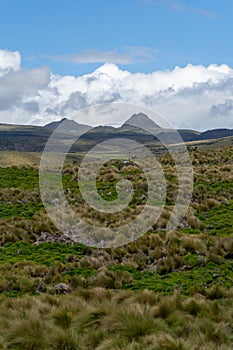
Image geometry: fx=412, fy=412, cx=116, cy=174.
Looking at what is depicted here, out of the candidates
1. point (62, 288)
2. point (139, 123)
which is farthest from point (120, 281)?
point (139, 123)

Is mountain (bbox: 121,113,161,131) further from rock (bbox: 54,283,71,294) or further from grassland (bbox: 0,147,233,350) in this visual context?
rock (bbox: 54,283,71,294)

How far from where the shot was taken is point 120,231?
17.0m

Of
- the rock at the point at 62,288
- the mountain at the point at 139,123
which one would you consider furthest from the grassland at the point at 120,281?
the mountain at the point at 139,123

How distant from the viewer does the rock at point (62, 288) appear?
11.5 metres

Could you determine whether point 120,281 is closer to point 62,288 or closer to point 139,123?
point 62,288

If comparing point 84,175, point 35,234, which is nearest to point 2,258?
point 35,234

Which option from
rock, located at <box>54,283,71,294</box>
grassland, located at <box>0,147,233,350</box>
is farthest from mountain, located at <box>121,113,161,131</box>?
rock, located at <box>54,283,71,294</box>

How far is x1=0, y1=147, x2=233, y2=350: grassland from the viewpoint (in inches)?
314

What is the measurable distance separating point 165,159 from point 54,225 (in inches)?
822

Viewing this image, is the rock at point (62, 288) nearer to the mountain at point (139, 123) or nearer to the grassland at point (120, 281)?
the grassland at point (120, 281)

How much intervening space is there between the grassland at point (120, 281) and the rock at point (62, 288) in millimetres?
97

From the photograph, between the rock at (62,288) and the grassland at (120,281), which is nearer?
the grassland at (120,281)

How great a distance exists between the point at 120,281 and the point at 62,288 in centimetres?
169

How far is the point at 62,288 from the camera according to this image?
11.5m
